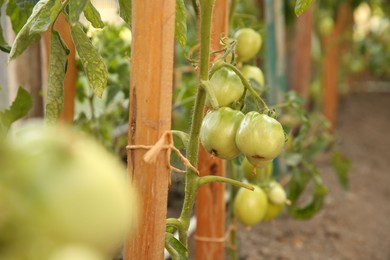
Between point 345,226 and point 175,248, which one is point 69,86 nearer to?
point 175,248

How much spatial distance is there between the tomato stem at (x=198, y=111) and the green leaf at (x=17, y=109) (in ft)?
1.18

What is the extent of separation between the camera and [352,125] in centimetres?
366

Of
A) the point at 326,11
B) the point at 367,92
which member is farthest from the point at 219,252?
the point at 367,92

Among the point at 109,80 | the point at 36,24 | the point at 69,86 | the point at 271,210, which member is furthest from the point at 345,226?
the point at 36,24

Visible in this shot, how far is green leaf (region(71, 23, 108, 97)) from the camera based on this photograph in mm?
820

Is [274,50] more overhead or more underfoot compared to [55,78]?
more overhead

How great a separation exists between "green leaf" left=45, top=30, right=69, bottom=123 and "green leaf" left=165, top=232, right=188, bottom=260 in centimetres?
22

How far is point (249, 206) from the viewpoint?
1.29 metres

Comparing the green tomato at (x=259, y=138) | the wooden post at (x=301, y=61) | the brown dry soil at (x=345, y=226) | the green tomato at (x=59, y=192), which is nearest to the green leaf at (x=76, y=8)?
the green tomato at (x=259, y=138)

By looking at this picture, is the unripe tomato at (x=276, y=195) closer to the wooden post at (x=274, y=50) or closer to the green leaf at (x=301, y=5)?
the green leaf at (x=301, y=5)

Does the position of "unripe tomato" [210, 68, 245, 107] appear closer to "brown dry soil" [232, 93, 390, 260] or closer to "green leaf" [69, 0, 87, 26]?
"green leaf" [69, 0, 87, 26]

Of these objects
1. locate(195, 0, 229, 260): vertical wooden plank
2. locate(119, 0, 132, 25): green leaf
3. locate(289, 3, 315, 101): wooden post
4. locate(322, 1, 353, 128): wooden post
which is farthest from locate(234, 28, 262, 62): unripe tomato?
locate(322, 1, 353, 128): wooden post

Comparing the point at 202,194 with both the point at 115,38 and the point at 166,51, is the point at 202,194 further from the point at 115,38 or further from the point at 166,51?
the point at 166,51

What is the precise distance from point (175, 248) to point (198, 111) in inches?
7.3
